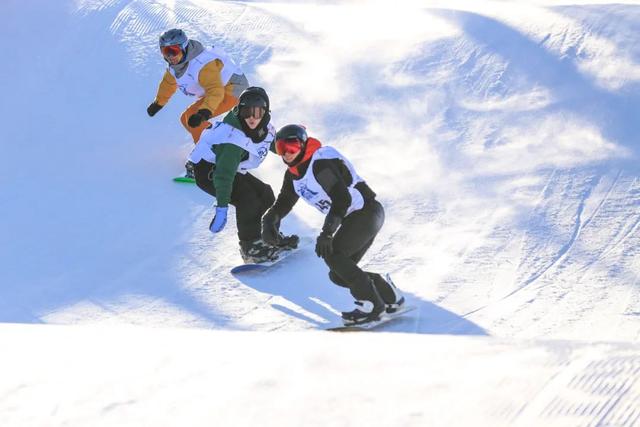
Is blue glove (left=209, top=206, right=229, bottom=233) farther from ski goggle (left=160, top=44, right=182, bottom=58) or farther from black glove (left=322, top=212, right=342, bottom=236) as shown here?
ski goggle (left=160, top=44, right=182, bottom=58)

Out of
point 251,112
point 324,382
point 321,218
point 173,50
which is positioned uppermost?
point 173,50

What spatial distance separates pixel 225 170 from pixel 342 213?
3.99 ft

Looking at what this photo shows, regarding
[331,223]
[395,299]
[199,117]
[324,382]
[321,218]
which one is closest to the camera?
[324,382]

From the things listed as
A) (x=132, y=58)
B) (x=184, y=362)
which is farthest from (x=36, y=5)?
(x=184, y=362)

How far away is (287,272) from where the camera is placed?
690 cm

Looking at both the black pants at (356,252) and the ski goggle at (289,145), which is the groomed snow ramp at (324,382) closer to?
the black pants at (356,252)

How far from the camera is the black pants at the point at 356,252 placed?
19.0 ft

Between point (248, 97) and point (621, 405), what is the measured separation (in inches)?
160

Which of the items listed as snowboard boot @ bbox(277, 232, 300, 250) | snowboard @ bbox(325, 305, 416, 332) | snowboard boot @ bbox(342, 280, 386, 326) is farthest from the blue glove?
snowboard boot @ bbox(342, 280, 386, 326)

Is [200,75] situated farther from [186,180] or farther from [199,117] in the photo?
[186,180]

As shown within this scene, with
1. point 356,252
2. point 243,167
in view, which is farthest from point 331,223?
point 243,167

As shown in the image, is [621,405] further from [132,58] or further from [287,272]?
[132,58]

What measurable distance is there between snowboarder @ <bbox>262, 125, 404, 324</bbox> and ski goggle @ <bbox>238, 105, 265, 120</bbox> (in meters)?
0.73

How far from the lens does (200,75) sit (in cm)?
800
